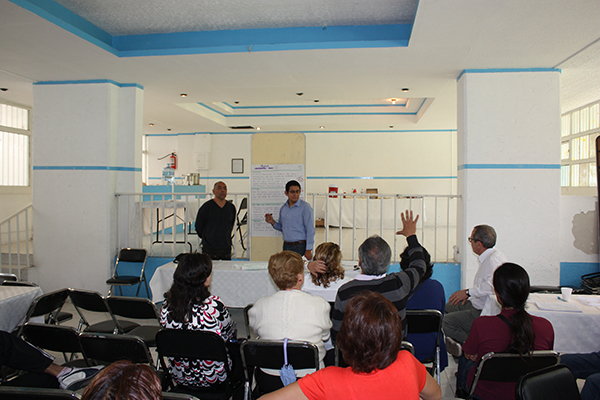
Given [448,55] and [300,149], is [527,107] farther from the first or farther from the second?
[300,149]

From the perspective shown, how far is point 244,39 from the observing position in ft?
13.5

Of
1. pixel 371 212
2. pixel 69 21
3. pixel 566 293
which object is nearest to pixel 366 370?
pixel 566 293

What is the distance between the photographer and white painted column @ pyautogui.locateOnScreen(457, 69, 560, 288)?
449 cm

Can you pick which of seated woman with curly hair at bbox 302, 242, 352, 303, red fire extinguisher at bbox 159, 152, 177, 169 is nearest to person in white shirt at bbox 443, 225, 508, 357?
seated woman with curly hair at bbox 302, 242, 352, 303

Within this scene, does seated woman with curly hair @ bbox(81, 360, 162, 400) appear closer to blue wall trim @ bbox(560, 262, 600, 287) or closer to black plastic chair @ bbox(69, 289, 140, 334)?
black plastic chair @ bbox(69, 289, 140, 334)

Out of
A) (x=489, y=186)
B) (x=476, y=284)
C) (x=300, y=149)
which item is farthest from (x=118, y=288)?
(x=489, y=186)

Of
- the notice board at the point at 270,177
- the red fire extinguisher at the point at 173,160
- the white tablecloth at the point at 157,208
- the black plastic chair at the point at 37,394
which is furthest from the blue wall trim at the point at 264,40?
the red fire extinguisher at the point at 173,160

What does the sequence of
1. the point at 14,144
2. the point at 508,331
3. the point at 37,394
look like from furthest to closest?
the point at 14,144
the point at 508,331
the point at 37,394

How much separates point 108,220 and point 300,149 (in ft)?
8.94

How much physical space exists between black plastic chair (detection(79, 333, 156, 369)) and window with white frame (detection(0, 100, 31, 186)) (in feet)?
21.3

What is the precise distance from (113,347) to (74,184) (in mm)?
3895

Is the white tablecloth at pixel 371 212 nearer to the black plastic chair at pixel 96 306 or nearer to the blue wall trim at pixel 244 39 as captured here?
the blue wall trim at pixel 244 39

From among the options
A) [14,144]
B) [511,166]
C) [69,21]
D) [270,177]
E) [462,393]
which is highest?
[69,21]

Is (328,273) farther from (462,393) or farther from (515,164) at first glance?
(515,164)
